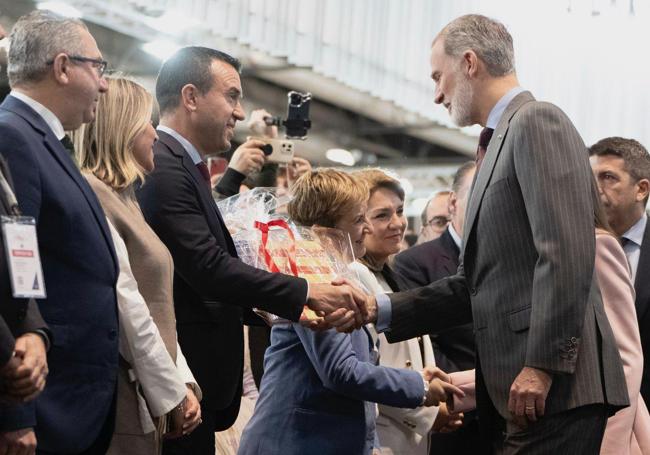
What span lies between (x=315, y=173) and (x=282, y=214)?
17 cm

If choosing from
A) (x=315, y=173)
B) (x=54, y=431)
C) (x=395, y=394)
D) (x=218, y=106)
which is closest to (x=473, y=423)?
(x=395, y=394)

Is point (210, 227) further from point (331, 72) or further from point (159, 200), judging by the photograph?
point (331, 72)

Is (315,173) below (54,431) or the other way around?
the other way around

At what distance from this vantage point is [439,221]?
594cm

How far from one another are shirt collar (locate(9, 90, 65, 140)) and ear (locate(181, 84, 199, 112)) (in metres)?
0.97

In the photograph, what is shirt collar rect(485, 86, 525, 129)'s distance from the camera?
10.2ft

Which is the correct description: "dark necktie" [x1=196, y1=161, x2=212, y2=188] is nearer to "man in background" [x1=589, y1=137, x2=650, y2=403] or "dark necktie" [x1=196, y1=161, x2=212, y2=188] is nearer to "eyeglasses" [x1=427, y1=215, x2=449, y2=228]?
"man in background" [x1=589, y1=137, x2=650, y2=403]

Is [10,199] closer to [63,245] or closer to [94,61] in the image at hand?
[63,245]

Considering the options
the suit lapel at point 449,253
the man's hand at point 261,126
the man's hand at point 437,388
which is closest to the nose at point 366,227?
the man's hand at point 437,388

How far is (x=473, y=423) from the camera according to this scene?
421 centimetres

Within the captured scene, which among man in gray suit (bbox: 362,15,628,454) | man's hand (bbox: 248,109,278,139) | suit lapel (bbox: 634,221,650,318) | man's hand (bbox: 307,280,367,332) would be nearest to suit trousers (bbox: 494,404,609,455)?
man in gray suit (bbox: 362,15,628,454)

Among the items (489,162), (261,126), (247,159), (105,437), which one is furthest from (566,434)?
(261,126)

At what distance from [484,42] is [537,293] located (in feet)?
2.67

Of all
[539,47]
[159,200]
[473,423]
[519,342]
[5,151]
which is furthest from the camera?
[539,47]
